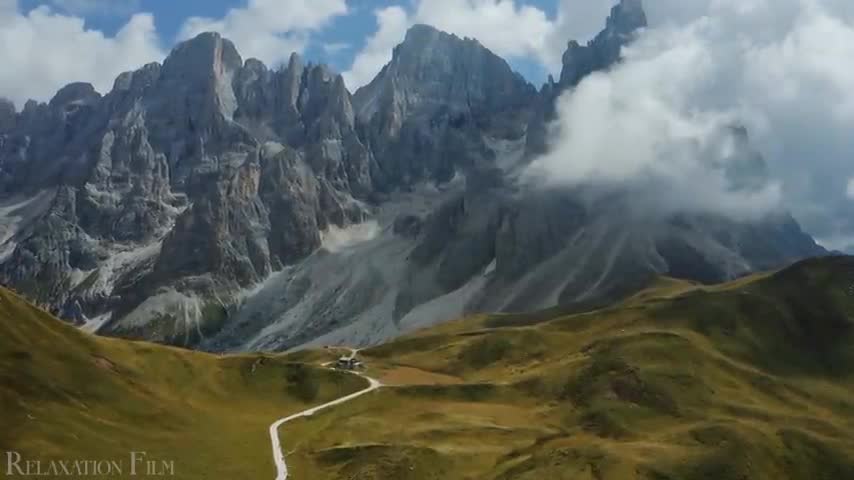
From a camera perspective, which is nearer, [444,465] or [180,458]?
[180,458]

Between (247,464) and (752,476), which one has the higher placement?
(247,464)

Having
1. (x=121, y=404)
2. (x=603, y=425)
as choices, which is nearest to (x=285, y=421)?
(x=121, y=404)

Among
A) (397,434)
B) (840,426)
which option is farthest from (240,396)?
(840,426)

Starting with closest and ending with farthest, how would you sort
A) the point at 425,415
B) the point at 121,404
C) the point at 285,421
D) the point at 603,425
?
1. the point at 121,404
2. the point at 285,421
3. the point at 425,415
4. the point at 603,425

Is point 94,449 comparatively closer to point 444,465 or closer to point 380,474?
point 380,474

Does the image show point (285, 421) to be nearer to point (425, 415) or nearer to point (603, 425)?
point (425, 415)

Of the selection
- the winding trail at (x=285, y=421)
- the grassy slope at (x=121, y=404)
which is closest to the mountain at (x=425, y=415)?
the grassy slope at (x=121, y=404)
